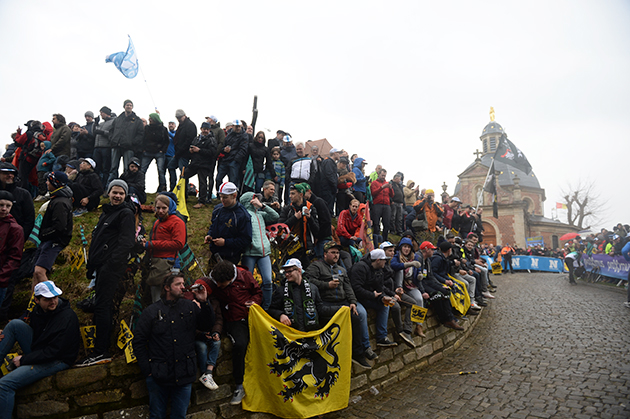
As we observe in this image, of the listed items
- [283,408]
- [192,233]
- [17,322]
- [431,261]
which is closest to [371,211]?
[431,261]

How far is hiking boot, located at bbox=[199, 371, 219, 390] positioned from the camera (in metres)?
4.38

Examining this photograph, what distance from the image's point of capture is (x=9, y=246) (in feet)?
15.0

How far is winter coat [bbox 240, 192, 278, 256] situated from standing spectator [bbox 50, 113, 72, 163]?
21.1 feet

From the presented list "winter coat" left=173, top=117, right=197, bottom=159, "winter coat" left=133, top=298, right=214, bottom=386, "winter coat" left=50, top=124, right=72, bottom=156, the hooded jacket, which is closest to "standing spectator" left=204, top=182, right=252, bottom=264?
"winter coat" left=133, top=298, right=214, bottom=386

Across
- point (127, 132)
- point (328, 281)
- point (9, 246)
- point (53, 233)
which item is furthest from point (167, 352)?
point (127, 132)

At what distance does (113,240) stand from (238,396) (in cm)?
255

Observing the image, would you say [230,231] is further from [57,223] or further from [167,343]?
[57,223]

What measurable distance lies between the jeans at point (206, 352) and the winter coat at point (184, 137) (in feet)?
21.5

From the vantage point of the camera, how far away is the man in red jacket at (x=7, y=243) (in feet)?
14.6

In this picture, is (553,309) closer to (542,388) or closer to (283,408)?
(542,388)

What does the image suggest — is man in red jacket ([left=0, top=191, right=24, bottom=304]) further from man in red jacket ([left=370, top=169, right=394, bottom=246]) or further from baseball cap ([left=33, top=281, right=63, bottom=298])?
man in red jacket ([left=370, top=169, right=394, bottom=246])

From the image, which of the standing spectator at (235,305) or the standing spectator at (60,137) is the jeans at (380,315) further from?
the standing spectator at (60,137)

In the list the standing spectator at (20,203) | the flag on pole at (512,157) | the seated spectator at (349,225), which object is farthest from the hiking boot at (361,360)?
the flag on pole at (512,157)

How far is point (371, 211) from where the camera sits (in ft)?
35.6
